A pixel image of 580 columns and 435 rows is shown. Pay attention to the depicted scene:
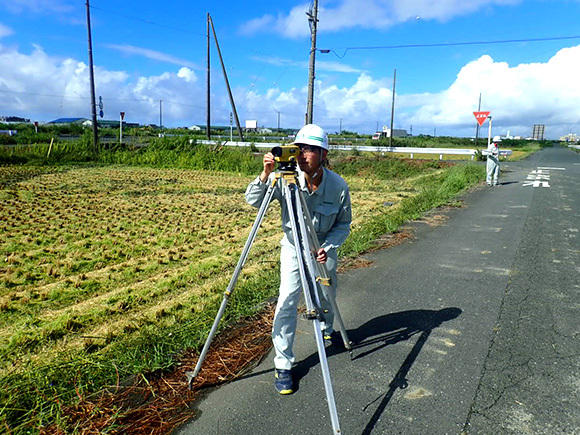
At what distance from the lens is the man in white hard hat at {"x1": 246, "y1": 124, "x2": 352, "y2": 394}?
2.81 meters

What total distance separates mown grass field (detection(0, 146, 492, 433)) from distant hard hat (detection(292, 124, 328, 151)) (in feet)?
5.95

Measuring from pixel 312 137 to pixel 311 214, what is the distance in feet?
1.90

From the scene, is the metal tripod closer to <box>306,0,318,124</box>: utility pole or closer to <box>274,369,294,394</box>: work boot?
<box>274,369,294,394</box>: work boot

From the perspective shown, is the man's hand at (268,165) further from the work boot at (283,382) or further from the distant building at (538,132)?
the distant building at (538,132)

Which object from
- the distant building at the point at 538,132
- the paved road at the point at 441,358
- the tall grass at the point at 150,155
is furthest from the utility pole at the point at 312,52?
the distant building at the point at 538,132

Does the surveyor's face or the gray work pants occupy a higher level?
the surveyor's face

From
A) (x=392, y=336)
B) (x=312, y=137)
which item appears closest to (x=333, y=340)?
(x=392, y=336)

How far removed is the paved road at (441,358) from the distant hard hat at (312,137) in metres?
1.64

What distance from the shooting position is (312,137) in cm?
277

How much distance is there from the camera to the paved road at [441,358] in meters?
2.53

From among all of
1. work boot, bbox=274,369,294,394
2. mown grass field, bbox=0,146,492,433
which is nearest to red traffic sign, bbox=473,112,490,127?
mown grass field, bbox=0,146,492,433

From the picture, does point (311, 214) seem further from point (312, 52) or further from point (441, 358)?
point (312, 52)

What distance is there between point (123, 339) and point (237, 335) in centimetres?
95

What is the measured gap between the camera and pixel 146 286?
4.91 meters
